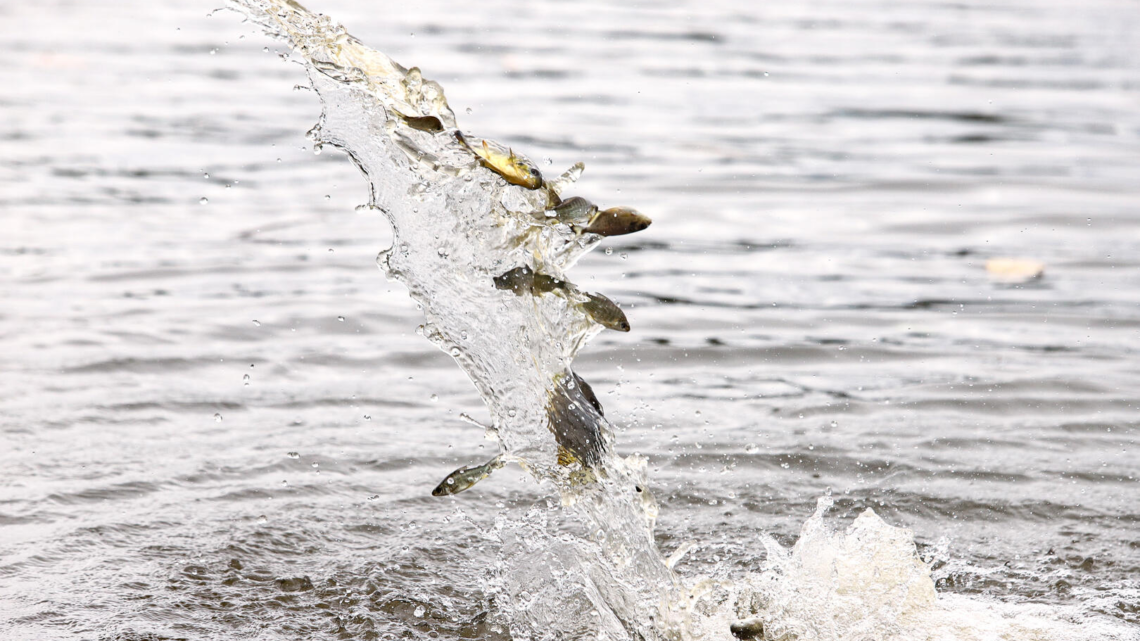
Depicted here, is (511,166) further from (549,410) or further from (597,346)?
(597,346)

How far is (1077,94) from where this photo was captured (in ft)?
33.6

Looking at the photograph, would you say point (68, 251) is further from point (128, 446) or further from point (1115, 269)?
point (1115, 269)

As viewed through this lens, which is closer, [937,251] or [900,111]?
[937,251]

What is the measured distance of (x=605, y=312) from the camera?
99.4 inches

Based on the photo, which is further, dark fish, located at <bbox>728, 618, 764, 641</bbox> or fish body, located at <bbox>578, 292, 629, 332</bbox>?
dark fish, located at <bbox>728, 618, 764, 641</bbox>

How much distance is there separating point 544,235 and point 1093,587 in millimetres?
1714

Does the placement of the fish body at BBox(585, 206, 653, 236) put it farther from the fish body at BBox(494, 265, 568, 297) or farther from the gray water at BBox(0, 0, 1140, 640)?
the gray water at BBox(0, 0, 1140, 640)

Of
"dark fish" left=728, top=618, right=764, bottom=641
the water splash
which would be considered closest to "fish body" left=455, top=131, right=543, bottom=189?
the water splash

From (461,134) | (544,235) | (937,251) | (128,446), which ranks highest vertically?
(461,134)

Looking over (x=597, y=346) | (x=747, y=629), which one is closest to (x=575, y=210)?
(x=747, y=629)

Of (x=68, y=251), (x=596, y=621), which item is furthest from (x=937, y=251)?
(x=68, y=251)

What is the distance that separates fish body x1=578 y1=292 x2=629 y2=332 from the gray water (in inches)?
36.5

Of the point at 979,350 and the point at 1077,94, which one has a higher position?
the point at 1077,94

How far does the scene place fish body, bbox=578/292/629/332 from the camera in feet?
8.16
